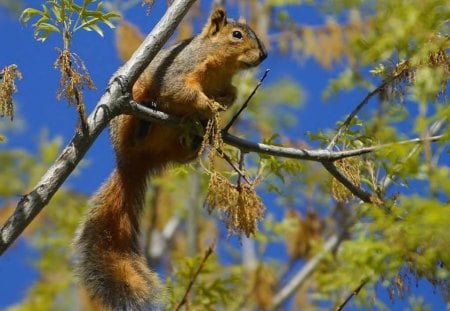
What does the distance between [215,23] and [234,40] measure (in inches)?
7.8

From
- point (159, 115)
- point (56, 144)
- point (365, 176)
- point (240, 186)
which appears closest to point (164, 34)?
point (159, 115)

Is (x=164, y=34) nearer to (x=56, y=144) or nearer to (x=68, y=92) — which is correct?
(x=68, y=92)

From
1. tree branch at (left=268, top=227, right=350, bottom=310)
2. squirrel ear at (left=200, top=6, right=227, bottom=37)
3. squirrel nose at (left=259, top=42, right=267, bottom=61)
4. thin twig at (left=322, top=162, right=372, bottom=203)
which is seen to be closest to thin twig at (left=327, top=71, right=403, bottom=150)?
thin twig at (left=322, top=162, right=372, bottom=203)

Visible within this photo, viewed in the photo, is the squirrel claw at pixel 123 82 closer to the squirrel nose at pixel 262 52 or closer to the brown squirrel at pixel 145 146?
the brown squirrel at pixel 145 146

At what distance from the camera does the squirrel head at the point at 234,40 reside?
4.93 m

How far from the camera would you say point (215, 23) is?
5.14 metres

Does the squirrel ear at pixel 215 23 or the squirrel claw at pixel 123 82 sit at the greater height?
the squirrel ear at pixel 215 23

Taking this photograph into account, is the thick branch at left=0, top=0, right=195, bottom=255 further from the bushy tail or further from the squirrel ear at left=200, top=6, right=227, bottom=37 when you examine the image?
the squirrel ear at left=200, top=6, right=227, bottom=37

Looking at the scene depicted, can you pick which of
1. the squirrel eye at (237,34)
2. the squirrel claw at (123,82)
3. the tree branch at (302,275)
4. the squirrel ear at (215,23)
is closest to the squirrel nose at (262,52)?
the squirrel eye at (237,34)

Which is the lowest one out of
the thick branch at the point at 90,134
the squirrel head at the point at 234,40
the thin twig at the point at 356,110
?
the thick branch at the point at 90,134

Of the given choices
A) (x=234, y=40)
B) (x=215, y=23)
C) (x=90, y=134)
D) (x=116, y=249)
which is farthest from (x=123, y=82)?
(x=215, y=23)

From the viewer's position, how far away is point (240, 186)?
12.1 ft

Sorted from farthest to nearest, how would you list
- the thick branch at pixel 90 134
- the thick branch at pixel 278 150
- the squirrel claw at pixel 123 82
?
the thick branch at pixel 278 150 < the squirrel claw at pixel 123 82 < the thick branch at pixel 90 134

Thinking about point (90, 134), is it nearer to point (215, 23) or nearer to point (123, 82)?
point (123, 82)
